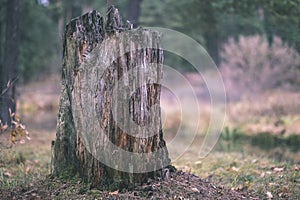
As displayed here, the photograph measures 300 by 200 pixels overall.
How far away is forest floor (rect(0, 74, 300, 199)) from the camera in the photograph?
4512mm

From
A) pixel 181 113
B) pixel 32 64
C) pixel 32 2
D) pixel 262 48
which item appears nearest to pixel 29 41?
pixel 32 64

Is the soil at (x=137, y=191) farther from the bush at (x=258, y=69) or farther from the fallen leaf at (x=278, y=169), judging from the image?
the bush at (x=258, y=69)

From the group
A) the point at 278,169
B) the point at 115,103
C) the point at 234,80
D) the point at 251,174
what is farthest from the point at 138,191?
the point at 234,80

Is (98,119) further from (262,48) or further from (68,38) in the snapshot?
(262,48)

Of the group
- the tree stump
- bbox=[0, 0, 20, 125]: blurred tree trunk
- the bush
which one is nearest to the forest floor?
the tree stump

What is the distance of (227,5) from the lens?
10.4 metres

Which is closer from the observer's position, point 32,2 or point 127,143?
point 127,143

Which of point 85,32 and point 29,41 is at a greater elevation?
point 29,41

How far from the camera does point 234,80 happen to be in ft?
65.7

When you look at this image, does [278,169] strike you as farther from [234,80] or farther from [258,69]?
[234,80]

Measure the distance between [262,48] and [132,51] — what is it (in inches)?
600

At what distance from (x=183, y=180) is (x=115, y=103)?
3.84 ft

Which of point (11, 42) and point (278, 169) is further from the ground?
point (11, 42)

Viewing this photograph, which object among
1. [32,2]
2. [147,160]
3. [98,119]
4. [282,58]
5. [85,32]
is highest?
[32,2]
